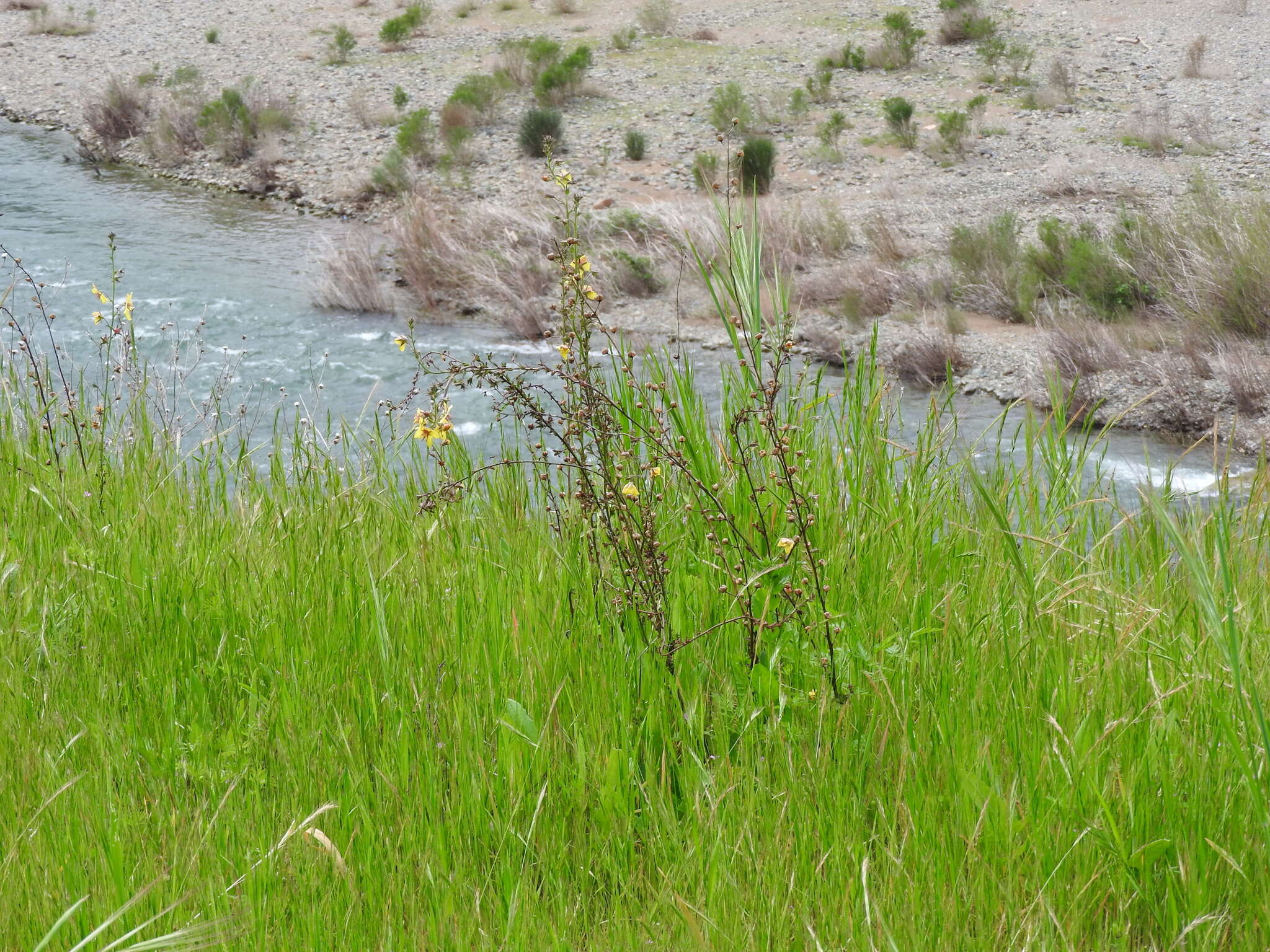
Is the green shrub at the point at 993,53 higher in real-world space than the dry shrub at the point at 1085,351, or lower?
higher

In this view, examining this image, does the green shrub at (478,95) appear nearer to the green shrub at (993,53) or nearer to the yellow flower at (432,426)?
the green shrub at (993,53)

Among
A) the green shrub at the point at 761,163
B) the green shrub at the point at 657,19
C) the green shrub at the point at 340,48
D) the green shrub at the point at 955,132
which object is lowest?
the green shrub at the point at 761,163

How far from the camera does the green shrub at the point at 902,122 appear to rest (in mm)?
13227

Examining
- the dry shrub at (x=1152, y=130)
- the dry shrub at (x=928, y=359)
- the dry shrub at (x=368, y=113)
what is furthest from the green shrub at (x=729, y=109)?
the dry shrub at (x=928, y=359)

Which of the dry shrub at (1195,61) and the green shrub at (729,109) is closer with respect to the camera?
the green shrub at (729,109)

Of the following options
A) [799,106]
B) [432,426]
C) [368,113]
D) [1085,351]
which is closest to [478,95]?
[368,113]

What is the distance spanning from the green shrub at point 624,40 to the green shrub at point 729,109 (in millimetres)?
3891

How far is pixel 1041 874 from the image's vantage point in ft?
4.74

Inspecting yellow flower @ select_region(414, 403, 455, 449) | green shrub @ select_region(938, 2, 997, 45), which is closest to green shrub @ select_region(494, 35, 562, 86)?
green shrub @ select_region(938, 2, 997, 45)

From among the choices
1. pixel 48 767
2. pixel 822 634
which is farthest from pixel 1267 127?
pixel 48 767

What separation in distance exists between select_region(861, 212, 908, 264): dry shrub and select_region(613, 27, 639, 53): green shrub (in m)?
9.29

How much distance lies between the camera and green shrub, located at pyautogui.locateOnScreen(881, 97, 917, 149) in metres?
13.2

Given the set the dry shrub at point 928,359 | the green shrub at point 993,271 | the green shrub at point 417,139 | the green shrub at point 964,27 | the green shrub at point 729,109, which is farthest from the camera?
the green shrub at point 964,27

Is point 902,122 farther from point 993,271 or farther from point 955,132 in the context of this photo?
point 993,271
